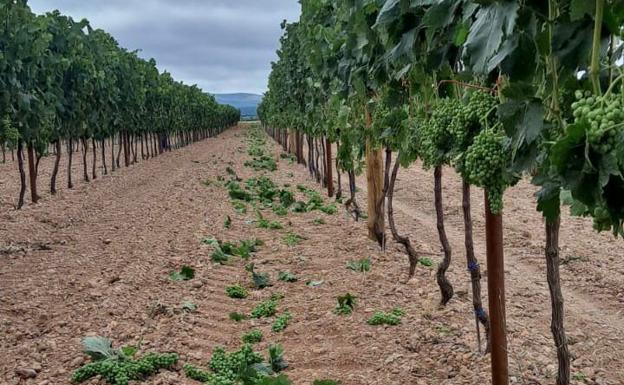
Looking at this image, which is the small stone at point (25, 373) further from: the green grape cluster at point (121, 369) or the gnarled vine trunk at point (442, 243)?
the gnarled vine trunk at point (442, 243)

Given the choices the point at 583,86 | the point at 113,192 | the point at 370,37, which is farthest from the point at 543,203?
the point at 113,192

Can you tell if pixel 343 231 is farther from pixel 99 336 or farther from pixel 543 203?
pixel 543 203

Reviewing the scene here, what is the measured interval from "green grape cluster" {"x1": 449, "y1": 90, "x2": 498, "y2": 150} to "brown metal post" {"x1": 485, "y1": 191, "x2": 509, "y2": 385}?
1.22 m

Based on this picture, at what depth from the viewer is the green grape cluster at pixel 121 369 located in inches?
166

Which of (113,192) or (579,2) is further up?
(579,2)

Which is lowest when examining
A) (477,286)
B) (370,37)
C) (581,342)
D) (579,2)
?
(581,342)

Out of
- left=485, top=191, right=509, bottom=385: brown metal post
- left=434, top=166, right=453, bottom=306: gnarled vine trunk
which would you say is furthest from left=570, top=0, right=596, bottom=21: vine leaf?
left=434, top=166, right=453, bottom=306: gnarled vine trunk

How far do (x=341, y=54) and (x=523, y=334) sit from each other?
3.51 metres

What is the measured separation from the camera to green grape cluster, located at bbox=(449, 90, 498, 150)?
7.34ft

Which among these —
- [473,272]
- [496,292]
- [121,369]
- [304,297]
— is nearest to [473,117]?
[496,292]

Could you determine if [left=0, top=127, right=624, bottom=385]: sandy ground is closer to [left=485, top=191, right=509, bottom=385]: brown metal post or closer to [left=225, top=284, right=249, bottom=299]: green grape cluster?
[left=225, top=284, right=249, bottom=299]: green grape cluster

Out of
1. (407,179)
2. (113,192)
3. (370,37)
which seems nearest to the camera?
(370,37)

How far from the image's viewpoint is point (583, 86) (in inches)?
71.1

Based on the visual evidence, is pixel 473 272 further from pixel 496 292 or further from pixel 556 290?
pixel 556 290
